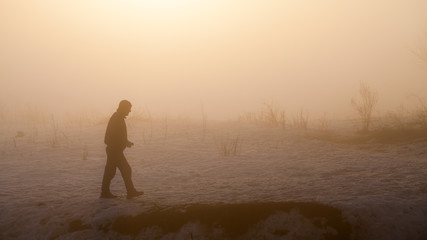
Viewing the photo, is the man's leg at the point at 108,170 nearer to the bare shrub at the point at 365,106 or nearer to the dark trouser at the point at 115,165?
the dark trouser at the point at 115,165

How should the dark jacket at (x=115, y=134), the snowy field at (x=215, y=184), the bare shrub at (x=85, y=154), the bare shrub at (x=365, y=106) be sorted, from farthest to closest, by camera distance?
the bare shrub at (x=365, y=106), the bare shrub at (x=85, y=154), the dark jacket at (x=115, y=134), the snowy field at (x=215, y=184)

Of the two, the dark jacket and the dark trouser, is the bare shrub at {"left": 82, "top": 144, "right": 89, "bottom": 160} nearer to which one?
the dark trouser

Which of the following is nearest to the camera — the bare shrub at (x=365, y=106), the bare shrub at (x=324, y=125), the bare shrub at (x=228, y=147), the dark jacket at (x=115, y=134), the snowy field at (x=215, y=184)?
the snowy field at (x=215, y=184)

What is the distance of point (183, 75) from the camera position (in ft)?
209

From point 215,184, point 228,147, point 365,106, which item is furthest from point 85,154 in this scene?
point 365,106

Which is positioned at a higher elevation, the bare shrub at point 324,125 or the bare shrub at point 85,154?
the bare shrub at point 324,125

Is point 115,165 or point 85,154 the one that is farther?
point 85,154

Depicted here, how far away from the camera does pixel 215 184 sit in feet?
19.5

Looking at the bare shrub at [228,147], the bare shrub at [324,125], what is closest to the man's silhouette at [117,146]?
the bare shrub at [228,147]

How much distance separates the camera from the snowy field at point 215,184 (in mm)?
4137

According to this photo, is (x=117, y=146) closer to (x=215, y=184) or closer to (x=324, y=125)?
(x=215, y=184)

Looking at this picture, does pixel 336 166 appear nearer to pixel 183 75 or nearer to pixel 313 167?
pixel 313 167

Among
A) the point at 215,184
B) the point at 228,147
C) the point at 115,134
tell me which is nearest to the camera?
the point at 115,134

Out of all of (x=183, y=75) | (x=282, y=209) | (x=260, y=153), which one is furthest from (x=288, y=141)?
(x=183, y=75)
